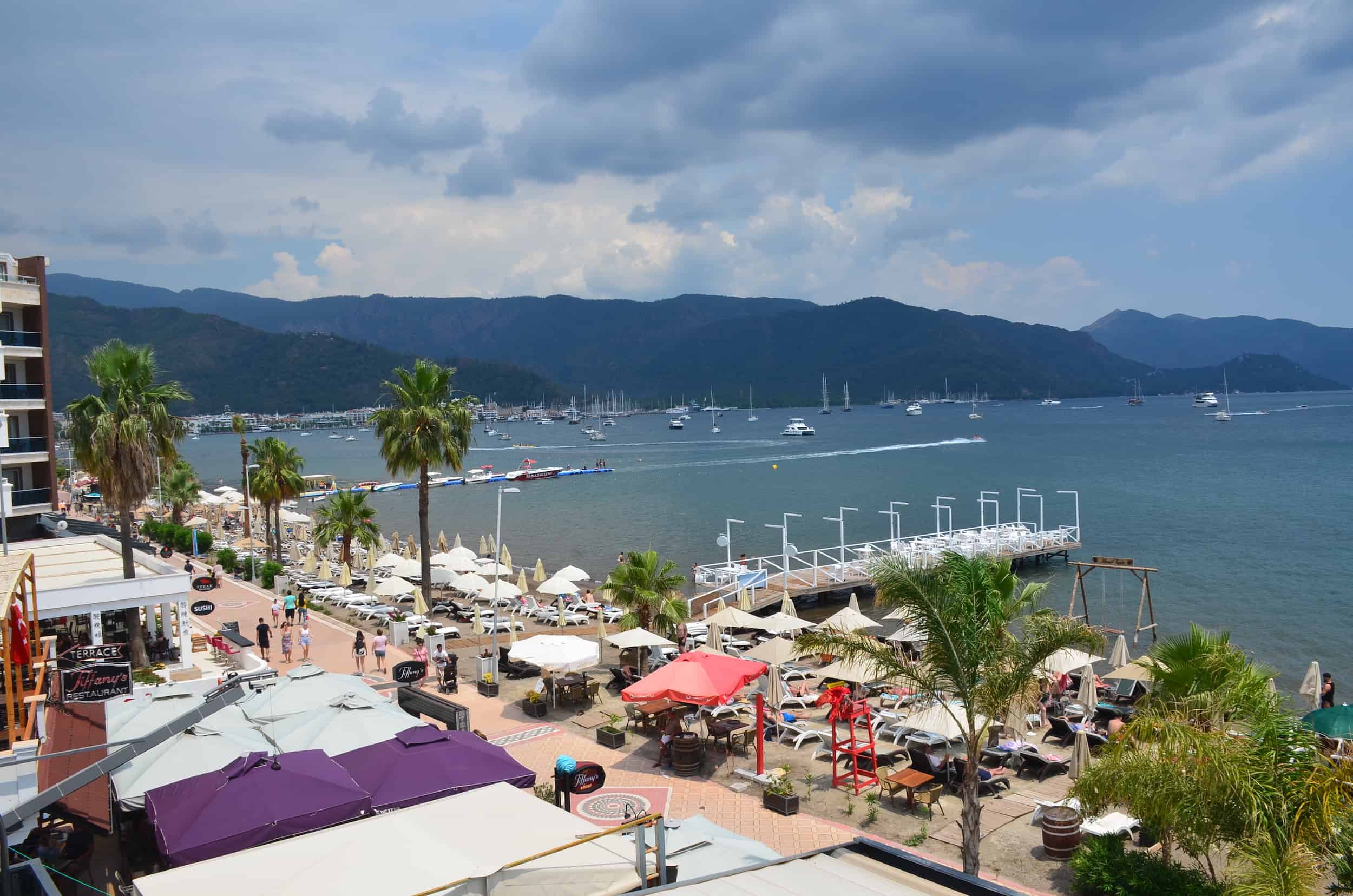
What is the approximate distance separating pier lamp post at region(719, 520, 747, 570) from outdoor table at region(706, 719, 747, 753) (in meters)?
20.2

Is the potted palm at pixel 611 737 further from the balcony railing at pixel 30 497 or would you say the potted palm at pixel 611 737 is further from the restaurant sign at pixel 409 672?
the balcony railing at pixel 30 497

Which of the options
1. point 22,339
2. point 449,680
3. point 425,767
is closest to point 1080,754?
point 425,767

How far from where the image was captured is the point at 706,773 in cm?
1605

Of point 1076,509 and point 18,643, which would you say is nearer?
point 18,643

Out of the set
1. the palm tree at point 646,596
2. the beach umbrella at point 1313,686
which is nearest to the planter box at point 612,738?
the palm tree at point 646,596

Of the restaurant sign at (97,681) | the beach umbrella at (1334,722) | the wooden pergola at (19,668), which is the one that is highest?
the wooden pergola at (19,668)

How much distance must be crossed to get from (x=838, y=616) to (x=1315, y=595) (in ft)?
94.5

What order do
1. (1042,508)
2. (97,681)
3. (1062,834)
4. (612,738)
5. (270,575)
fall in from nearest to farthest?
(1062,834)
(97,681)
(612,738)
(270,575)
(1042,508)

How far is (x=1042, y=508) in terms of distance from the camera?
50.6m

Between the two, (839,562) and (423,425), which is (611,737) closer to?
(423,425)

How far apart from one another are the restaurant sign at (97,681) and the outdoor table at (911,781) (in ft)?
38.9

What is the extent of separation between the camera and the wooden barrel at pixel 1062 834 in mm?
12523

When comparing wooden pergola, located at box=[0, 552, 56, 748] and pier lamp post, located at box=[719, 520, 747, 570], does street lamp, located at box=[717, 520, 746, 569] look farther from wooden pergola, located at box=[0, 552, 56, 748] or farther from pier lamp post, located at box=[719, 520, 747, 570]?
wooden pergola, located at box=[0, 552, 56, 748]

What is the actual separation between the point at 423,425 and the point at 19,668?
63.3ft
